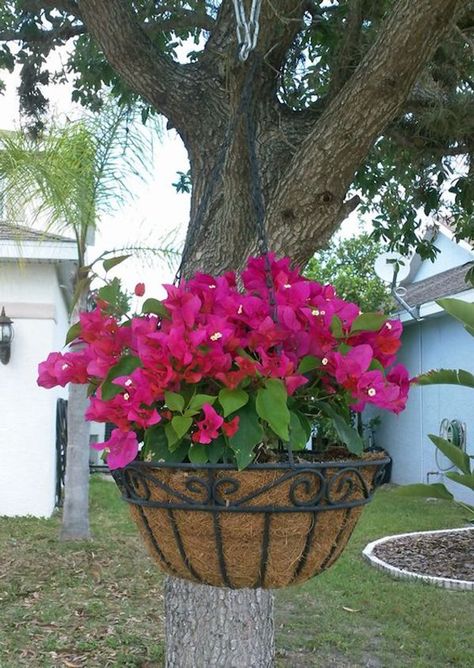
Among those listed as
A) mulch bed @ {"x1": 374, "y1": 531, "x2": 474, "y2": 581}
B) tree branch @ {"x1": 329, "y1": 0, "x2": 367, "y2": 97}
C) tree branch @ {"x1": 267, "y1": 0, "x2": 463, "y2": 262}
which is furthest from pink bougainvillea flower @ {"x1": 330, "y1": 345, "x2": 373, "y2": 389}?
mulch bed @ {"x1": 374, "y1": 531, "x2": 474, "y2": 581}

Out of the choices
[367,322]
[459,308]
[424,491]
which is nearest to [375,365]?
[367,322]

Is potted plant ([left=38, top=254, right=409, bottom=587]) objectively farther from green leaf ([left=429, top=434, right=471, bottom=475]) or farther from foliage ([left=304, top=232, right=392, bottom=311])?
foliage ([left=304, top=232, right=392, bottom=311])

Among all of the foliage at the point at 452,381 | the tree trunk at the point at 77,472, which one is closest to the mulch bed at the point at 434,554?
the foliage at the point at 452,381

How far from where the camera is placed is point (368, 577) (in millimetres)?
6086

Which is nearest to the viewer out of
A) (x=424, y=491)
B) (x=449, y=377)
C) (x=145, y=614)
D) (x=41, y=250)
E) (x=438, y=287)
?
(x=145, y=614)

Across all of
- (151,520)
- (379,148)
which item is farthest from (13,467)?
(151,520)

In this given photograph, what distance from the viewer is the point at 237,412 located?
151 centimetres

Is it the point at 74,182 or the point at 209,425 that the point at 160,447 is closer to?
the point at 209,425

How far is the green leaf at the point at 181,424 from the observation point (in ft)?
4.71

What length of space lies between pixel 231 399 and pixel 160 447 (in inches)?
7.3

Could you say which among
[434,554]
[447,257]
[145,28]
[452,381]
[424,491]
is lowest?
[434,554]

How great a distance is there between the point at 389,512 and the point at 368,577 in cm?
348

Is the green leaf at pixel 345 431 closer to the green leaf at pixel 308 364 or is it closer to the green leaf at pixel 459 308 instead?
the green leaf at pixel 308 364

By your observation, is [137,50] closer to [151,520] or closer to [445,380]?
[151,520]
